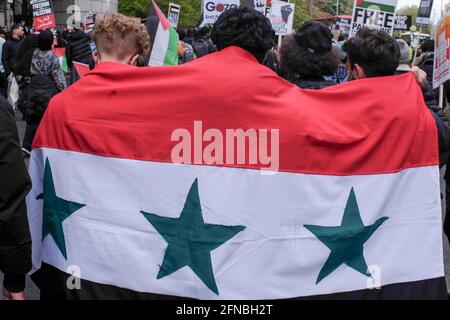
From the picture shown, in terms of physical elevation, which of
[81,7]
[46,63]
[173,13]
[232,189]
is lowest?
[81,7]

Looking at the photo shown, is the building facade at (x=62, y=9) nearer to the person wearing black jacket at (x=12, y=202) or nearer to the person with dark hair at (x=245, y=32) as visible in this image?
the person with dark hair at (x=245, y=32)

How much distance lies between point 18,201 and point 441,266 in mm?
1805

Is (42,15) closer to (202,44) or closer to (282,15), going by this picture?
(202,44)

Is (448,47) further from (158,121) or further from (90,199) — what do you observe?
(90,199)

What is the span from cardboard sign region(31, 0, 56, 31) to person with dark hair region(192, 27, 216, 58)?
2840 mm

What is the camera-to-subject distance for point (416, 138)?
289 cm

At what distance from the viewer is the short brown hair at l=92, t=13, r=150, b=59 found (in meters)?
3.19

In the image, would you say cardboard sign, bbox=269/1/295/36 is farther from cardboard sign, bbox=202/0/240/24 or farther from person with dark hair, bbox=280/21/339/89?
person with dark hair, bbox=280/21/339/89

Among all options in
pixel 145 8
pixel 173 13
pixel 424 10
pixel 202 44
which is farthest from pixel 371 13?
pixel 145 8

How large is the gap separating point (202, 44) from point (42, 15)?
3.14 m

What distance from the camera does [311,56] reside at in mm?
3707

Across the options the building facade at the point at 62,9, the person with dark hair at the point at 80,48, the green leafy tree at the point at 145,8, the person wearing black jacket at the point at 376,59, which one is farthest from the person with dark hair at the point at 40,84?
the green leafy tree at the point at 145,8

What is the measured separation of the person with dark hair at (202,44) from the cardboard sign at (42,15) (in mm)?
2840

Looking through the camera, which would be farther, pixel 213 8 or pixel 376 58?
pixel 213 8
